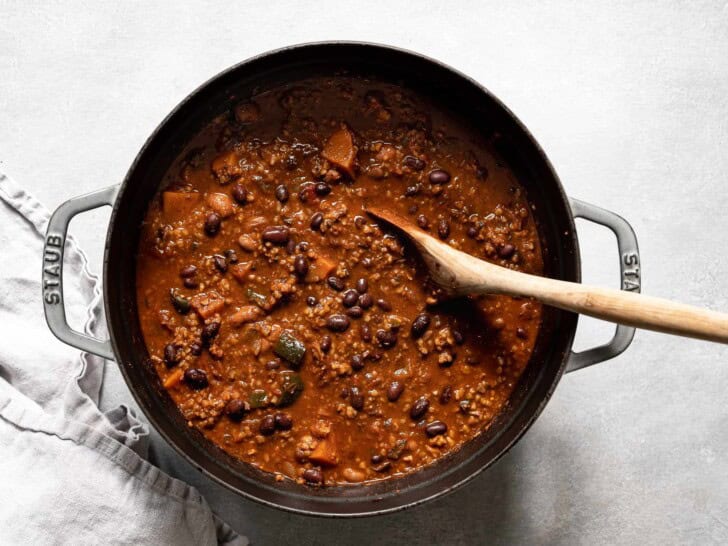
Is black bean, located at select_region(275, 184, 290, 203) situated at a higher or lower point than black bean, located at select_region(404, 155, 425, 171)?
lower

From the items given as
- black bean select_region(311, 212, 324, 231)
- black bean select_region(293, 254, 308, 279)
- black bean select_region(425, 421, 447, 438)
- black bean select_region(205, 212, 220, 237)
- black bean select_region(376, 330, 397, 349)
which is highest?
black bean select_region(311, 212, 324, 231)

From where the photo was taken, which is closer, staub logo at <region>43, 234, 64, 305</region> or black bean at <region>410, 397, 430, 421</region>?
staub logo at <region>43, 234, 64, 305</region>

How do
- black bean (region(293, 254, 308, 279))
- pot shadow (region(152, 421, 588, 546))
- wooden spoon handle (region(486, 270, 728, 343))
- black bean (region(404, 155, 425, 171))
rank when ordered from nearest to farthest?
1. wooden spoon handle (region(486, 270, 728, 343))
2. black bean (region(293, 254, 308, 279))
3. black bean (region(404, 155, 425, 171))
4. pot shadow (region(152, 421, 588, 546))

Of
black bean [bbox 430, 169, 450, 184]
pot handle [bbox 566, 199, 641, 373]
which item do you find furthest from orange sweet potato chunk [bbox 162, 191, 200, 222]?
pot handle [bbox 566, 199, 641, 373]

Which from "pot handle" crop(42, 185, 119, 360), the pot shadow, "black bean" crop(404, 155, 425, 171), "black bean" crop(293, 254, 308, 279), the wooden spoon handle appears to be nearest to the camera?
the wooden spoon handle

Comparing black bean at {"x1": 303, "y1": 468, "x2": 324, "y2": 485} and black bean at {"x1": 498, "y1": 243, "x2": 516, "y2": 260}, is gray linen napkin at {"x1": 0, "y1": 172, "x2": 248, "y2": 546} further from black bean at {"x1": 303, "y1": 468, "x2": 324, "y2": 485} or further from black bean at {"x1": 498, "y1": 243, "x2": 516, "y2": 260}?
black bean at {"x1": 498, "y1": 243, "x2": 516, "y2": 260}

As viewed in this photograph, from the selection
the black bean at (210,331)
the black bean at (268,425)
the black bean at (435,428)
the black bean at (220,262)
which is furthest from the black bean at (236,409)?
the black bean at (435,428)

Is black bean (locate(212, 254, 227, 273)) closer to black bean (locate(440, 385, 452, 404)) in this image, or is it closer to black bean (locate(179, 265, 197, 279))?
black bean (locate(179, 265, 197, 279))

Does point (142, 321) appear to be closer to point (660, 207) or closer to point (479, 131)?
point (479, 131)

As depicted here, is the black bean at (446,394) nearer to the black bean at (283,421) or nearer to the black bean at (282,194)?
the black bean at (283,421)
